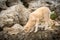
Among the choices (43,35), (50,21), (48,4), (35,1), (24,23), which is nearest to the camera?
(43,35)

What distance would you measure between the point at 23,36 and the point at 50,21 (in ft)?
2.85

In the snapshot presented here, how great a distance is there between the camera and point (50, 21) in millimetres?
5609

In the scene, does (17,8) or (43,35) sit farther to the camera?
(17,8)

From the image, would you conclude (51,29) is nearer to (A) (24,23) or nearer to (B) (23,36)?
(B) (23,36)

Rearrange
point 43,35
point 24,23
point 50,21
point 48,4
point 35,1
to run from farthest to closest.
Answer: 1. point 35,1
2. point 48,4
3. point 24,23
4. point 50,21
5. point 43,35

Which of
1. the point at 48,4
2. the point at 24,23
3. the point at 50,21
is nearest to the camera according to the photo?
the point at 50,21

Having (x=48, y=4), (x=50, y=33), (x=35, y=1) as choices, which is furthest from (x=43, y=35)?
(x=35, y=1)

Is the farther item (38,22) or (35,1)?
(35,1)

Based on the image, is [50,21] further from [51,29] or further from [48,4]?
[48,4]

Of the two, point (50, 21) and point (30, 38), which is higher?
point (50, 21)

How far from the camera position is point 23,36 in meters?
5.29

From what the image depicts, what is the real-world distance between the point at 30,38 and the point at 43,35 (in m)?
0.34

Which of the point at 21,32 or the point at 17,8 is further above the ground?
the point at 17,8

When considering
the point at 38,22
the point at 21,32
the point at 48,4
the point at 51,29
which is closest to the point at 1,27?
the point at 21,32
